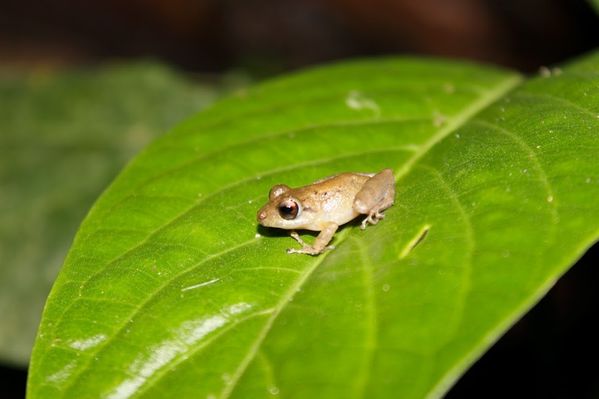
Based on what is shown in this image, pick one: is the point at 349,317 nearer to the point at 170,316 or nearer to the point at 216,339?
the point at 216,339

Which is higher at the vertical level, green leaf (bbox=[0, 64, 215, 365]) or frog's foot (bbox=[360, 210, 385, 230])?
green leaf (bbox=[0, 64, 215, 365])

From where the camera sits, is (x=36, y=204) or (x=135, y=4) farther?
(x=135, y=4)

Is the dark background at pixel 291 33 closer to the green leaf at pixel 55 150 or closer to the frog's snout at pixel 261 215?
the green leaf at pixel 55 150

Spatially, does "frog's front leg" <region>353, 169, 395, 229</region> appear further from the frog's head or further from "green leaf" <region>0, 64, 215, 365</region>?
"green leaf" <region>0, 64, 215, 365</region>

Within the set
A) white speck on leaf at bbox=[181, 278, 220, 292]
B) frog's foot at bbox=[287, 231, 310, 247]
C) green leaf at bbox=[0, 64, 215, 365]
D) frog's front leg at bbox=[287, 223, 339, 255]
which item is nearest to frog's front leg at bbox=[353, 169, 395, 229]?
frog's front leg at bbox=[287, 223, 339, 255]

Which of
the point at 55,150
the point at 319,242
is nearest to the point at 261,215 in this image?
the point at 319,242

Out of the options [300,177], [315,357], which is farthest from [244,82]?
[315,357]
